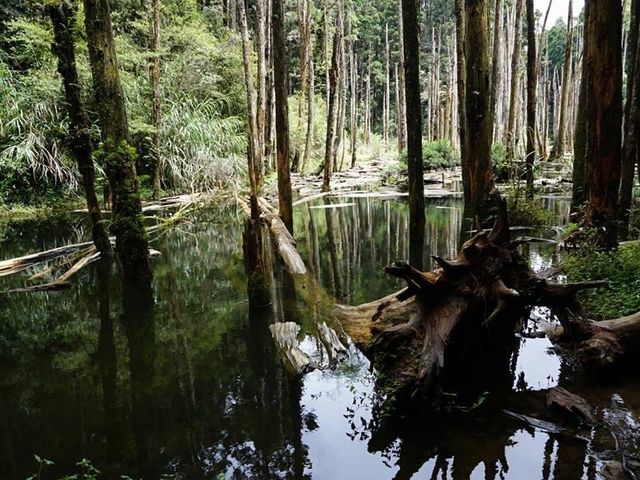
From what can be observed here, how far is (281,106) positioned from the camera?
9664 mm

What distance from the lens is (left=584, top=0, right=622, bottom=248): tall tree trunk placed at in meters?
5.81

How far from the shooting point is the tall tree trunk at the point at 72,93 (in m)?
7.94

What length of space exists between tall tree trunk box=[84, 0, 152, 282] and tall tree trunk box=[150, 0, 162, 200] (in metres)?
8.67

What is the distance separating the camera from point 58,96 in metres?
15.1

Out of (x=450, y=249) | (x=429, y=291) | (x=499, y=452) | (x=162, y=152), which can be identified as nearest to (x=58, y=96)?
(x=162, y=152)

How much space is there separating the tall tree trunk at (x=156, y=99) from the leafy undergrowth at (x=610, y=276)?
13.6 metres

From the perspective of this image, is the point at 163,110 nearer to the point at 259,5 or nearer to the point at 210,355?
the point at 259,5

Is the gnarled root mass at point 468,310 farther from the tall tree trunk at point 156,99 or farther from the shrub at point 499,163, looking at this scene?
the tall tree trunk at point 156,99

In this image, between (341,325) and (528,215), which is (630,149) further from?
(341,325)

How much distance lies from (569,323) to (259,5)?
1822 centimetres

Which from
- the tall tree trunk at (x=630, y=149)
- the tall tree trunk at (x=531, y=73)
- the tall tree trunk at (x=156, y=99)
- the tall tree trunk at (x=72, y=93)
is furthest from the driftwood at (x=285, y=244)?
the tall tree trunk at (x=531, y=73)

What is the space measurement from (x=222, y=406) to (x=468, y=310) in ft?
7.15

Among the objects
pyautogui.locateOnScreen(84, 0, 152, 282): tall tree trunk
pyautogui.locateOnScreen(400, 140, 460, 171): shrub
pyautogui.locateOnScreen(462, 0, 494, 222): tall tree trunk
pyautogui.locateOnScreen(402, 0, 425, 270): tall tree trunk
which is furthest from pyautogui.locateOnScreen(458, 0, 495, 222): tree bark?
pyautogui.locateOnScreen(400, 140, 460, 171): shrub

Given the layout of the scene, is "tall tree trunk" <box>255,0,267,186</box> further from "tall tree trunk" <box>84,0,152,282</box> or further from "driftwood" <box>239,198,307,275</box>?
"tall tree trunk" <box>84,0,152,282</box>
